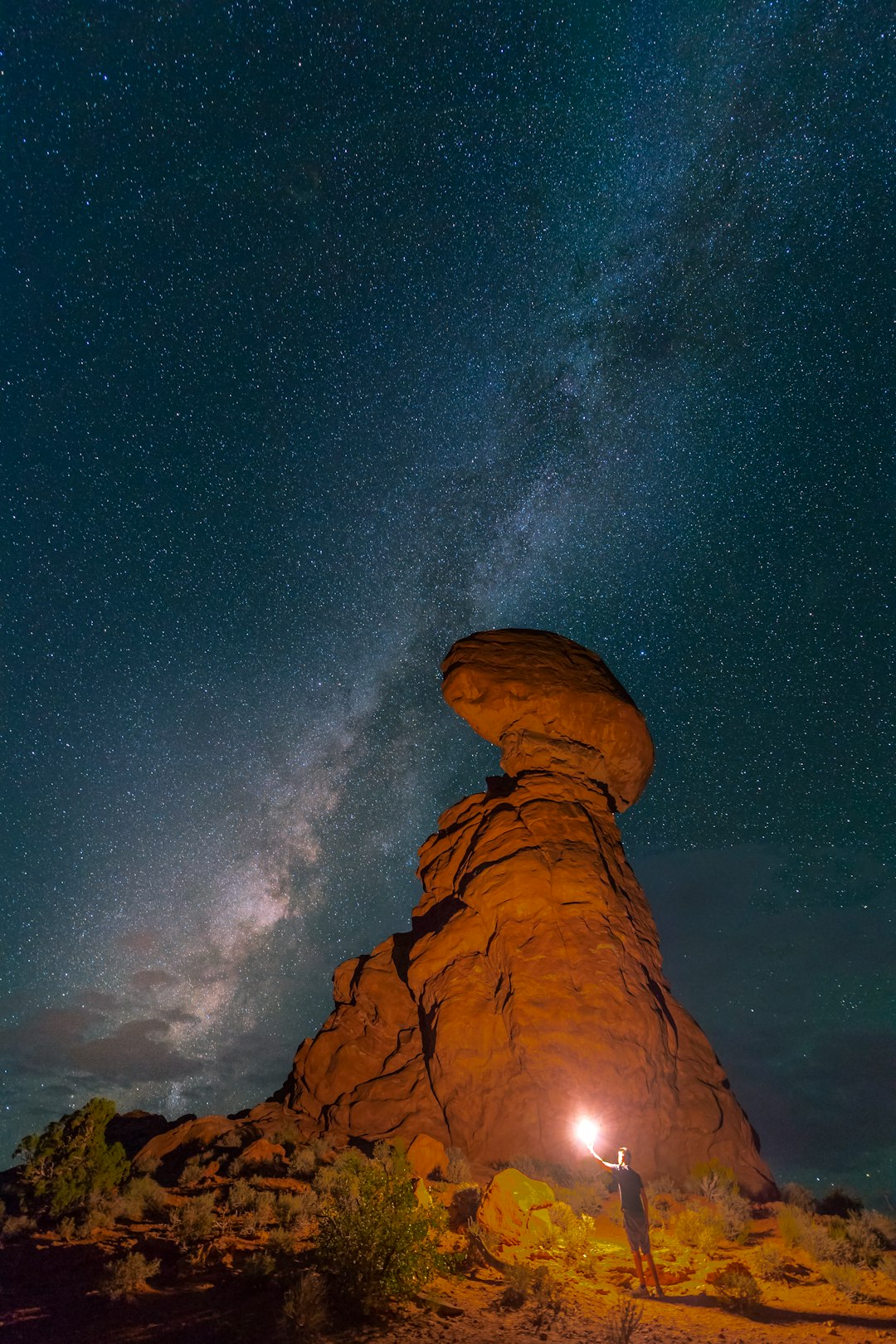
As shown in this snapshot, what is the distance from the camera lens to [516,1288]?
7746mm

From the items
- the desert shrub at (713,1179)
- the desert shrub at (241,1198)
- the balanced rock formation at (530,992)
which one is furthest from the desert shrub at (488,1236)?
the balanced rock formation at (530,992)

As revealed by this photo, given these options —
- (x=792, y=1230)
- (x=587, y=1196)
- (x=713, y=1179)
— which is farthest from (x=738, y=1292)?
(x=713, y=1179)

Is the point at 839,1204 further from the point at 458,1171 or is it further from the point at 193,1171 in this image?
the point at 193,1171

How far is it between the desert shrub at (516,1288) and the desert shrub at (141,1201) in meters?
6.58

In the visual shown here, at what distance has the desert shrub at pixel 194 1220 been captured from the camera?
953 centimetres

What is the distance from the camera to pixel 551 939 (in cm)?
1745

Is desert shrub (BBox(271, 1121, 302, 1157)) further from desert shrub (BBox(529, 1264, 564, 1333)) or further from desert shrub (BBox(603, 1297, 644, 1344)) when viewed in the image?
desert shrub (BBox(603, 1297, 644, 1344))

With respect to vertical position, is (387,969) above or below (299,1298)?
above

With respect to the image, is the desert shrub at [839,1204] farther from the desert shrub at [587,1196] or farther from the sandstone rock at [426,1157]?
the sandstone rock at [426,1157]

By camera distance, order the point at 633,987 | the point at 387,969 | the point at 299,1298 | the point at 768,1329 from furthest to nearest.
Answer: the point at 387,969 → the point at 633,987 → the point at 768,1329 → the point at 299,1298

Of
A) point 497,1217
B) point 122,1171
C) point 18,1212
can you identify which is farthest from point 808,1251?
point 18,1212

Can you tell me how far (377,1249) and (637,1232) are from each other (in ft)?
13.8

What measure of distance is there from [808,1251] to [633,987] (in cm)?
714

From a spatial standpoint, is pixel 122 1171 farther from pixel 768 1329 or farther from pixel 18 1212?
pixel 768 1329
